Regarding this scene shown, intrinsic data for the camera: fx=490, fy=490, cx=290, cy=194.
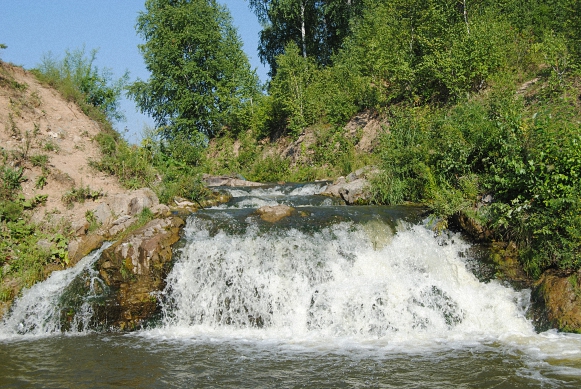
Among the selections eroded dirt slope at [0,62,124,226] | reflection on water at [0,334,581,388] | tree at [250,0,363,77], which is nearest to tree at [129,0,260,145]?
tree at [250,0,363,77]

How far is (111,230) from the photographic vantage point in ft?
37.2

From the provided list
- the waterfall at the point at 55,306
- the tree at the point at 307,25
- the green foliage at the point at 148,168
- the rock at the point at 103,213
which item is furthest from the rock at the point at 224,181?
the tree at the point at 307,25

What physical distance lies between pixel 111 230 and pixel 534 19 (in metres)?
20.0

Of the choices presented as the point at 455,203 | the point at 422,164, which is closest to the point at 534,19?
the point at 422,164

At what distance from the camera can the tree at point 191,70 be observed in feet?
98.5

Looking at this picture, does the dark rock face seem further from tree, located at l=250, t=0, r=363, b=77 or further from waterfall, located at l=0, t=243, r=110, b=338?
tree, located at l=250, t=0, r=363, b=77

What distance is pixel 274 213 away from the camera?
1135 cm

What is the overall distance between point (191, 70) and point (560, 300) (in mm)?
25570

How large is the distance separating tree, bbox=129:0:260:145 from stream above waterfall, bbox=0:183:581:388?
19.9m

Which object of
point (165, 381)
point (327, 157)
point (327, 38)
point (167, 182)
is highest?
point (327, 38)

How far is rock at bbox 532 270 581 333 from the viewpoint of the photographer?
820 cm

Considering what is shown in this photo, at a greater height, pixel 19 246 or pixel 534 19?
pixel 534 19

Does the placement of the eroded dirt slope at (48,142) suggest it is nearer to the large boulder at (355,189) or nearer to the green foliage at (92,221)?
the green foliage at (92,221)

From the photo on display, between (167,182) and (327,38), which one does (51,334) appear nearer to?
(167,182)
